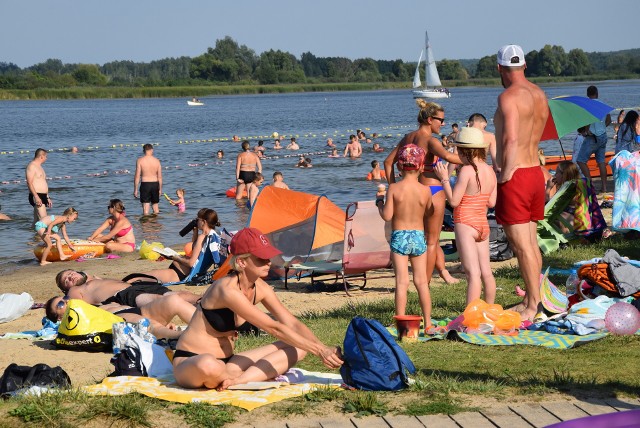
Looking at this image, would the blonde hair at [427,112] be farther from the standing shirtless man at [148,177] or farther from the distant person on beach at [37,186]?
the standing shirtless man at [148,177]

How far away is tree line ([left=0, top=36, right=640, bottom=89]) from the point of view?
504ft

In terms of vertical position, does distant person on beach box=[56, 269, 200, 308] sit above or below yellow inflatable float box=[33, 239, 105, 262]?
above

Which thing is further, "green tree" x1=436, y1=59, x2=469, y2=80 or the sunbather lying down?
"green tree" x1=436, y1=59, x2=469, y2=80

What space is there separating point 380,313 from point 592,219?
4.31 m

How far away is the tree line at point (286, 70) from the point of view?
153688 millimetres

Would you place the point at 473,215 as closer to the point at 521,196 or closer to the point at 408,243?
the point at 521,196

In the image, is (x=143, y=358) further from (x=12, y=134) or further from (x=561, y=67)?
(x=561, y=67)

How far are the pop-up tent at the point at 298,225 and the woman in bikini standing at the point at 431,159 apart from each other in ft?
9.02

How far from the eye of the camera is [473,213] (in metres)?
7.19

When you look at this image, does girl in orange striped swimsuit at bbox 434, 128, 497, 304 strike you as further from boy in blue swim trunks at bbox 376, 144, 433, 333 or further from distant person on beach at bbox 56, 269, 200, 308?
distant person on beach at bbox 56, 269, 200, 308

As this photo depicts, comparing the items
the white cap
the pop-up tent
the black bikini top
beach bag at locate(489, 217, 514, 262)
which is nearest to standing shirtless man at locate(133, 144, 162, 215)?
the pop-up tent

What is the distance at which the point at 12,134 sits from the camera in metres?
53.1

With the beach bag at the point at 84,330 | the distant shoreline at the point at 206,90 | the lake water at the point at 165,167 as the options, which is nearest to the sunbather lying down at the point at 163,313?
the beach bag at the point at 84,330

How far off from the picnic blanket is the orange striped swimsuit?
0.93 meters
